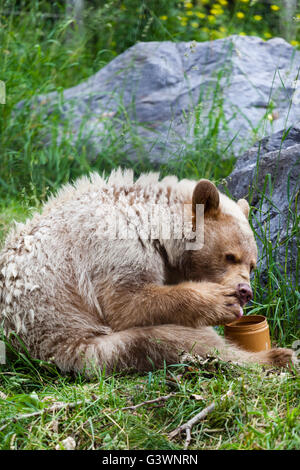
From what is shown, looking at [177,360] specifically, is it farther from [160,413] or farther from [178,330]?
[160,413]

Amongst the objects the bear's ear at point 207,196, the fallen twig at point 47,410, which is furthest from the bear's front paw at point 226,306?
the fallen twig at point 47,410

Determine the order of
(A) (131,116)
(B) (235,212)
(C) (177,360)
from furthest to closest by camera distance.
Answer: (A) (131,116) < (B) (235,212) < (C) (177,360)

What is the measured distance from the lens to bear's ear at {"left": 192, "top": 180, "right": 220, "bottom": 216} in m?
3.70

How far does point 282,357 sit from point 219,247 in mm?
773

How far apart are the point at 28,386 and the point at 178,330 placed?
0.99m

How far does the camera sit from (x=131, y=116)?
7414 millimetres

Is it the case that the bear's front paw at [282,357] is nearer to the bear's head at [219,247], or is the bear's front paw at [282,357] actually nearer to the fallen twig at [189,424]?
the bear's head at [219,247]

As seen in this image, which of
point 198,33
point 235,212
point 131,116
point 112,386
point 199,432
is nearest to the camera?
point 199,432

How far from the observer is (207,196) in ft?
12.2

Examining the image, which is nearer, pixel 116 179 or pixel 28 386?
pixel 28 386

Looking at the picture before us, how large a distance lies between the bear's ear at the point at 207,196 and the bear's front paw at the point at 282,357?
3.13 feet

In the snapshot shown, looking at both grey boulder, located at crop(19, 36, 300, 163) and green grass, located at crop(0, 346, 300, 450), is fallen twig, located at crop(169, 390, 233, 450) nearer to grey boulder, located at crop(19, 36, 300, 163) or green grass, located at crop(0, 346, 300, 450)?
green grass, located at crop(0, 346, 300, 450)

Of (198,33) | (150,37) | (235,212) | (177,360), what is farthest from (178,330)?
(198,33)

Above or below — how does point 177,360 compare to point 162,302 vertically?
below
